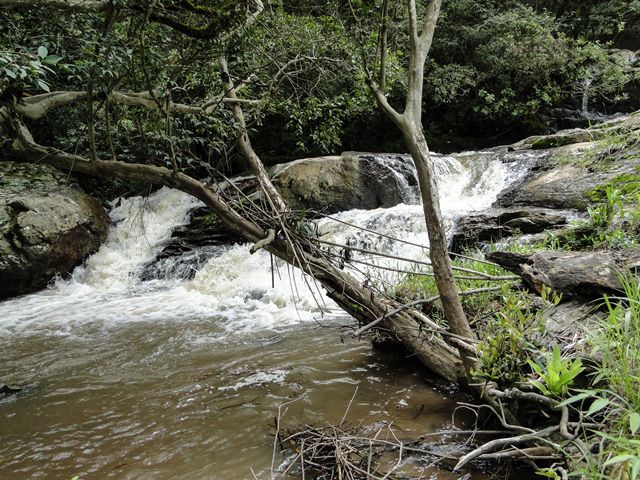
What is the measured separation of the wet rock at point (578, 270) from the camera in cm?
265

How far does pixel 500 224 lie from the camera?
7.24m

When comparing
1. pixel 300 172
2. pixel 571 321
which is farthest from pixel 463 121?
pixel 571 321

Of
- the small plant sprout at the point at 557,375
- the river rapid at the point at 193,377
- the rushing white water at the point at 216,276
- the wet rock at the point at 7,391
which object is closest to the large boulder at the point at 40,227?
the rushing white water at the point at 216,276

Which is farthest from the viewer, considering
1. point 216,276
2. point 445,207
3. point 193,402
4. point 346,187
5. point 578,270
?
point 346,187

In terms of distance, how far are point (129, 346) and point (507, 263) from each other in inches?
185

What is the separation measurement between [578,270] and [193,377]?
3.60 meters

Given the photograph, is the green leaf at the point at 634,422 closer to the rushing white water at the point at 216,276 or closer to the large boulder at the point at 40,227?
the rushing white water at the point at 216,276

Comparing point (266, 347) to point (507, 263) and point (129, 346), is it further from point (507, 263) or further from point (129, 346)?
point (507, 263)

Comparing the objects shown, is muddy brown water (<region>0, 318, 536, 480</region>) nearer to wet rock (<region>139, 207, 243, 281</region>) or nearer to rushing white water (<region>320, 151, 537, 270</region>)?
rushing white water (<region>320, 151, 537, 270</region>)

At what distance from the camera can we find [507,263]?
3.32 m

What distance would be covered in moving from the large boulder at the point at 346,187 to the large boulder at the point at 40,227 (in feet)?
15.6

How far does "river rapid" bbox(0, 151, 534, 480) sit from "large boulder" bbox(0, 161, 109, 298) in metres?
0.59

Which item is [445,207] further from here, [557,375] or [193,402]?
[557,375]

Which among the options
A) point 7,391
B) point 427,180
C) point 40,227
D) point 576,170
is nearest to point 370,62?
point 427,180
